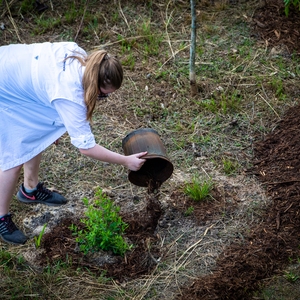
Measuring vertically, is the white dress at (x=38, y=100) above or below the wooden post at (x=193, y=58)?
above

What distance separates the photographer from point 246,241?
137 inches

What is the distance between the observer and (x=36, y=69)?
302 centimetres

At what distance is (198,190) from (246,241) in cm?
49

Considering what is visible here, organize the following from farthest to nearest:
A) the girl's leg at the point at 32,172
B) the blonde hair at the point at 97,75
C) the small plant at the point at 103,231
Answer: the girl's leg at the point at 32,172
the small plant at the point at 103,231
the blonde hair at the point at 97,75

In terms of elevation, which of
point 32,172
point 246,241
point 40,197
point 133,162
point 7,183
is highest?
point 133,162

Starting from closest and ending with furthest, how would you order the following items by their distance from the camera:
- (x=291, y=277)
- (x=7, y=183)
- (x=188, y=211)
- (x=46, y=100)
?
(x=46, y=100)
(x=291, y=277)
(x=7, y=183)
(x=188, y=211)

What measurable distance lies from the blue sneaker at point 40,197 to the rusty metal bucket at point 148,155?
62cm

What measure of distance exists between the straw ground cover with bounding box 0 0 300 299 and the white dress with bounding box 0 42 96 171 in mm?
673

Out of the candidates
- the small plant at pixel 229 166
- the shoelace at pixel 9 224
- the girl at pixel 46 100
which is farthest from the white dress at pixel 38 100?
the small plant at pixel 229 166

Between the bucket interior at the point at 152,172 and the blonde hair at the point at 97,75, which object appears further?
the bucket interior at the point at 152,172

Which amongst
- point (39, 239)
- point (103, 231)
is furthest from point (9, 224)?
point (103, 231)

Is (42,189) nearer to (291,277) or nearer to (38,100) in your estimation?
(38,100)

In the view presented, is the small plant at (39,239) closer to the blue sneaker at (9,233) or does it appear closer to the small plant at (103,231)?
the blue sneaker at (9,233)

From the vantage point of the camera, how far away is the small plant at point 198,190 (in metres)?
3.74
